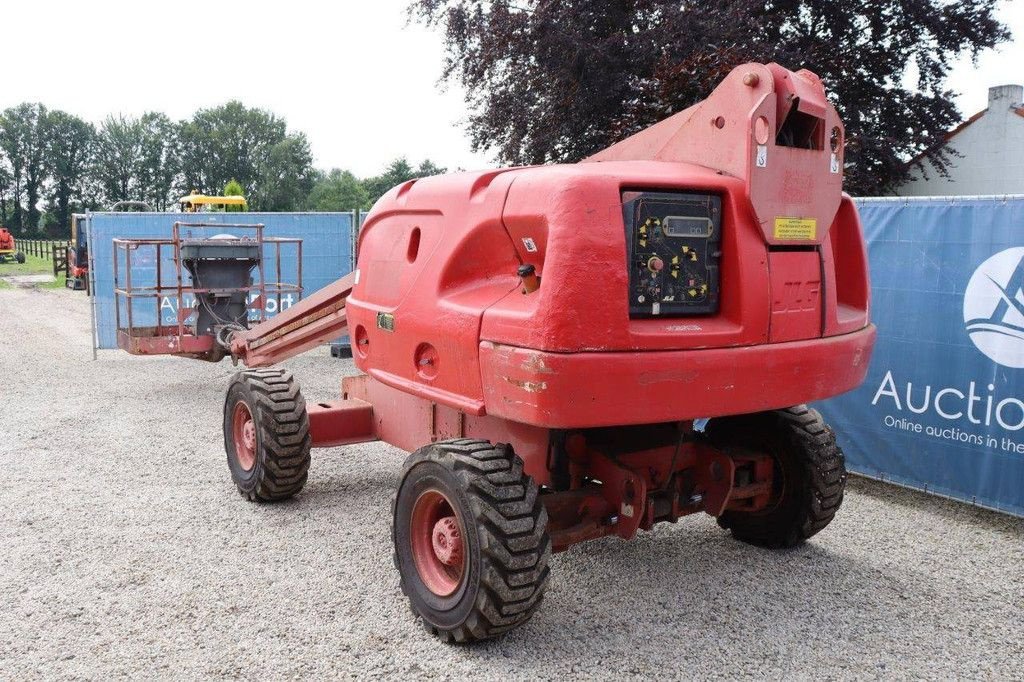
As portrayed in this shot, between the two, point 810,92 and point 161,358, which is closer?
point 810,92

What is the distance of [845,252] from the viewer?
4.20 metres

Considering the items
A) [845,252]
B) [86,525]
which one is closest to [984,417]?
[845,252]

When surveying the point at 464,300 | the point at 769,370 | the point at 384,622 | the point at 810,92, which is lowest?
the point at 384,622

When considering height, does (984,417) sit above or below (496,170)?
below

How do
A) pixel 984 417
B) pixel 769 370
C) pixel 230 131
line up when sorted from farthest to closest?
pixel 230 131, pixel 984 417, pixel 769 370

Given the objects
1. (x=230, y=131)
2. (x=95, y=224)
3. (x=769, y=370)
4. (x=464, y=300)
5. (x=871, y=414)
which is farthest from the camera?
(x=230, y=131)

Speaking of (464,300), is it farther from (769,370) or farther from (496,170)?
→ (769,370)

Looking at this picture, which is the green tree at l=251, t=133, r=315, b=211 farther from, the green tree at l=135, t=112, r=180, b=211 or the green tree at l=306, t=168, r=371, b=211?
the green tree at l=135, t=112, r=180, b=211

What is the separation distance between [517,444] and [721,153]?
163cm

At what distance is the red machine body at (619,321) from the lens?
3.25 metres

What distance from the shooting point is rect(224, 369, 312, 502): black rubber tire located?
5344 millimetres

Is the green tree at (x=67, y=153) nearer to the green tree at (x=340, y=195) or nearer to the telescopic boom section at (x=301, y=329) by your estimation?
the green tree at (x=340, y=195)

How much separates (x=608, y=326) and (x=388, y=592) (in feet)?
6.44

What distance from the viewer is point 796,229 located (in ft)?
11.9
